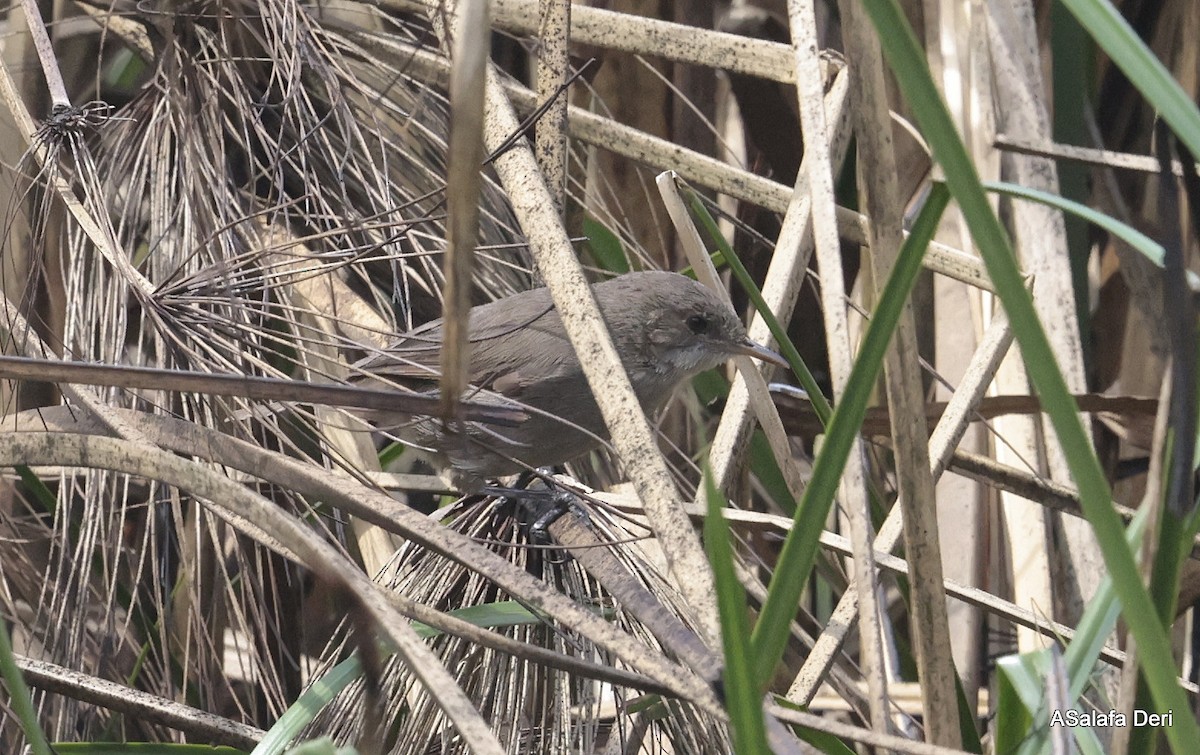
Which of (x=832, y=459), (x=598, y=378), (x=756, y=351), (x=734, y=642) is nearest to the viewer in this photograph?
(x=734, y=642)

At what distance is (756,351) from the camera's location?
219 centimetres

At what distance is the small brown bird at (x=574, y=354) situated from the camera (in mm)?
2135

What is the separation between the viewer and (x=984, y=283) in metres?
2.04

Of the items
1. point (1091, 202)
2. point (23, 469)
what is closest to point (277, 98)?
point (23, 469)

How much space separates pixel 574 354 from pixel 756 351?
35cm

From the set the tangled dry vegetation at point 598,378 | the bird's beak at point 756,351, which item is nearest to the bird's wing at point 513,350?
the tangled dry vegetation at point 598,378

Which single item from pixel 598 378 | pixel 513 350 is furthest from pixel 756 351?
pixel 598 378

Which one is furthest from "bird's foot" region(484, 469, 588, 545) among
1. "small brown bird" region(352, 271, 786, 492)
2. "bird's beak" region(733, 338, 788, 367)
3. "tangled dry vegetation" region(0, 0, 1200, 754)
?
"bird's beak" region(733, 338, 788, 367)

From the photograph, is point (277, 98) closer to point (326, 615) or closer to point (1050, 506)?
point (326, 615)

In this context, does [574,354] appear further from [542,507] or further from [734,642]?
[734,642]

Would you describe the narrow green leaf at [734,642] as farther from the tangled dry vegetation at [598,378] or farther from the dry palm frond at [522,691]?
the dry palm frond at [522,691]

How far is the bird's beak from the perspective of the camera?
2186 millimetres

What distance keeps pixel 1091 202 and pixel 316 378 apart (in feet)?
6.29

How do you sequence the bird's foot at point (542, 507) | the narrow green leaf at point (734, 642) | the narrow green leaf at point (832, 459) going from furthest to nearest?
1. the bird's foot at point (542, 507)
2. the narrow green leaf at point (832, 459)
3. the narrow green leaf at point (734, 642)
